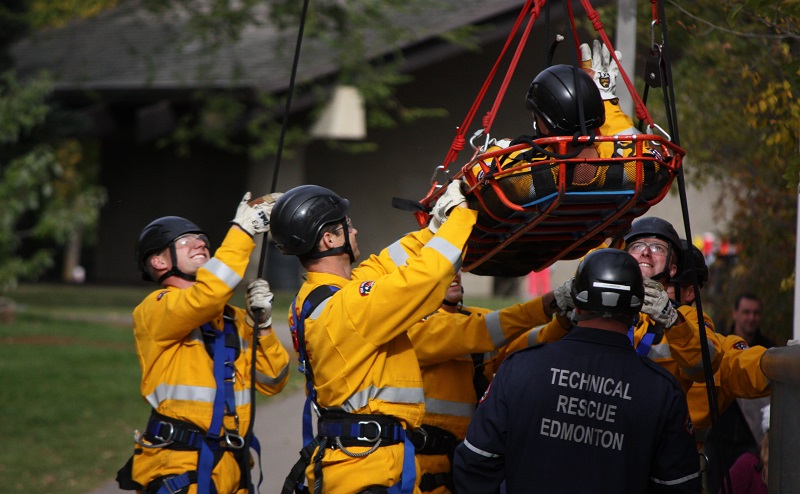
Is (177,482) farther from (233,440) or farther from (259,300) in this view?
(259,300)

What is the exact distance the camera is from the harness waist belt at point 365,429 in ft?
13.5

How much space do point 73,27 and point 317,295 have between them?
66.7 ft

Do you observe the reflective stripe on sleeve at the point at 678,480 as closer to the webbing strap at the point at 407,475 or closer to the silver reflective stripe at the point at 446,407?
the webbing strap at the point at 407,475

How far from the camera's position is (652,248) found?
16.2 ft

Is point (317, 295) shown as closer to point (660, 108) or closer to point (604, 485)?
point (604, 485)

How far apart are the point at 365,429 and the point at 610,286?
1152mm

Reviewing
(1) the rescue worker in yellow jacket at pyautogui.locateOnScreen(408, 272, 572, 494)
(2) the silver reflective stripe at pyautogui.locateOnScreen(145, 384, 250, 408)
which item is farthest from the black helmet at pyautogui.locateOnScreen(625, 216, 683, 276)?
(2) the silver reflective stripe at pyautogui.locateOnScreen(145, 384, 250, 408)

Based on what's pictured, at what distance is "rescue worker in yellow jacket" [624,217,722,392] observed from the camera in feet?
13.6

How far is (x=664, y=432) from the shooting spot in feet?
11.9


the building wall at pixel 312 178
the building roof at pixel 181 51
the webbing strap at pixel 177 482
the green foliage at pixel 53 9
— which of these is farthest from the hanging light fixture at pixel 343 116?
the webbing strap at pixel 177 482

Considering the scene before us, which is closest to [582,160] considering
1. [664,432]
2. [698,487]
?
[664,432]

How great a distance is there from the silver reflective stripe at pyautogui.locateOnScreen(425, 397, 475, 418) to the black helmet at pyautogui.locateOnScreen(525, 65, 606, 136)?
5.43ft

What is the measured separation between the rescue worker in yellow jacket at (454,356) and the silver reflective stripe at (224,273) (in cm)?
86

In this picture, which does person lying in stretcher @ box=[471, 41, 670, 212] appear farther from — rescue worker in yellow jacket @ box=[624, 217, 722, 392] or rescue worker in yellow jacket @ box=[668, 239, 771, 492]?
rescue worker in yellow jacket @ box=[668, 239, 771, 492]
